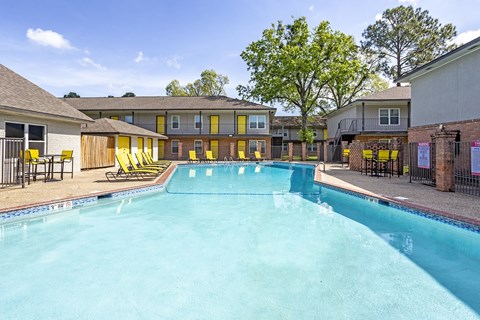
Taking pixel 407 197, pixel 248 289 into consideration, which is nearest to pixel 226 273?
pixel 248 289

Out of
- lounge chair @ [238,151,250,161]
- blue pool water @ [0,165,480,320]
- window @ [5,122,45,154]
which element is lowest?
blue pool water @ [0,165,480,320]

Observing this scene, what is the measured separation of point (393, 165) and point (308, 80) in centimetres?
2020

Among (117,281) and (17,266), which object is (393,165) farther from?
(17,266)

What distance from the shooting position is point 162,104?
29.5 meters

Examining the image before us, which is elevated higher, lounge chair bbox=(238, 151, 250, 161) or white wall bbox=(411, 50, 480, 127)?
white wall bbox=(411, 50, 480, 127)

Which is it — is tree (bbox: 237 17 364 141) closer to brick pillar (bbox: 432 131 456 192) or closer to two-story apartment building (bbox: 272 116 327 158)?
two-story apartment building (bbox: 272 116 327 158)

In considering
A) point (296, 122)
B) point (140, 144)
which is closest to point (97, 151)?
point (140, 144)

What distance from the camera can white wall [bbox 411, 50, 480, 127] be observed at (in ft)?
35.5

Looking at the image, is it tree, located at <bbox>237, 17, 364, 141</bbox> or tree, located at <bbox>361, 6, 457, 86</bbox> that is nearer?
tree, located at <bbox>237, 17, 364, 141</bbox>

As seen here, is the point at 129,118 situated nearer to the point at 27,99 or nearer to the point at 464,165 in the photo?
the point at 27,99

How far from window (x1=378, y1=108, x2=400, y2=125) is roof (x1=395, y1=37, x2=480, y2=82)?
988 centimetres

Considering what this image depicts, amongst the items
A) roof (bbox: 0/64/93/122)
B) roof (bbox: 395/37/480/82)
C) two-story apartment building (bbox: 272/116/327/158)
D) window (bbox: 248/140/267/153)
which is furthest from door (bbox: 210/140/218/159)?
roof (bbox: 395/37/480/82)

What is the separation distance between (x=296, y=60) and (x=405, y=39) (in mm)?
15181

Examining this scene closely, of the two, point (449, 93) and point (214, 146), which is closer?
point (449, 93)
